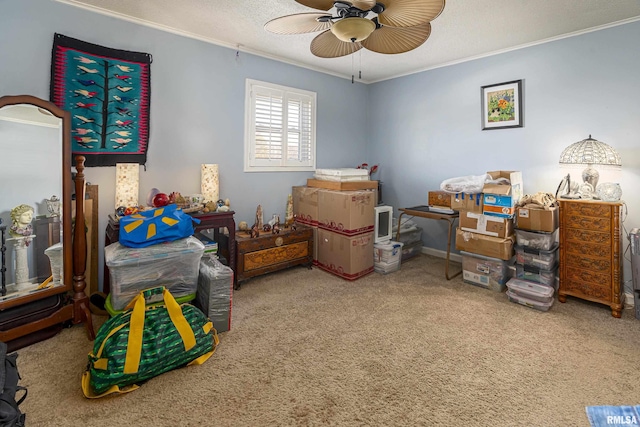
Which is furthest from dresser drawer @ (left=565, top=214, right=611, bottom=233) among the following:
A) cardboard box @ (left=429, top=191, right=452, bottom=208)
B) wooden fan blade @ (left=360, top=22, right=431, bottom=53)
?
wooden fan blade @ (left=360, top=22, right=431, bottom=53)

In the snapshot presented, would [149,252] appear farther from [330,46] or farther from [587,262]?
Answer: [587,262]

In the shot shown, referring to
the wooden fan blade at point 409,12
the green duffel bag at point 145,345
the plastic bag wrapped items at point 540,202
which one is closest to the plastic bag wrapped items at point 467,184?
the plastic bag wrapped items at point 540,202

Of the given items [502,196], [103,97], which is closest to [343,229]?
[502,196]

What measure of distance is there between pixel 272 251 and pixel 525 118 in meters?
3.01

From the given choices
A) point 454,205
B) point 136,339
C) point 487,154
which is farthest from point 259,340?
point 487,154

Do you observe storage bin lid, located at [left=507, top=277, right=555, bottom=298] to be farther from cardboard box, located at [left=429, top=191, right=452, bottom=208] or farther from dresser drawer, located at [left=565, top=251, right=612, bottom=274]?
cardboard box, located at [left=429, top=191, right=452, bottom=208]

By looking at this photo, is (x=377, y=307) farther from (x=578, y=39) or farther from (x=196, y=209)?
(x=578, y=39)

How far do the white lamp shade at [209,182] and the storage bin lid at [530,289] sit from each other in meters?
2.93

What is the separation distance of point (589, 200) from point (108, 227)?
4021 millimetres

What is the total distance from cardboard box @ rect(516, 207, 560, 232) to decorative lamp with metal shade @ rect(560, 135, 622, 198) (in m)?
0.36

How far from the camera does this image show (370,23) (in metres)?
1.76

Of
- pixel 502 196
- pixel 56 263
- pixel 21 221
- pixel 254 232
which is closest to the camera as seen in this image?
pixel 21 221

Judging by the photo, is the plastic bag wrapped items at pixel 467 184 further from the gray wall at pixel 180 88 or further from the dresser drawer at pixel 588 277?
the gray wall at pixel 180 88

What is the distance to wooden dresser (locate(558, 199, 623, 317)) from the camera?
8.54 ft
